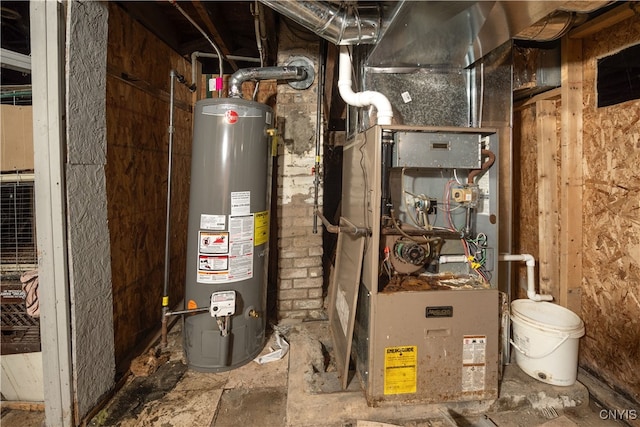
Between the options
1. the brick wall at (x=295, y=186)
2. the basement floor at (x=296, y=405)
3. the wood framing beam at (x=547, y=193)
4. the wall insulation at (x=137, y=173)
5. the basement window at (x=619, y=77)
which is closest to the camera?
the basement floor at (x=296, y=405)

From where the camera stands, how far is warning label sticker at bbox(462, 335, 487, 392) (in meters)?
1.37

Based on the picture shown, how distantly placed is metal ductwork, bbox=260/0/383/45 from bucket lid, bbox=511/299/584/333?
169 cm

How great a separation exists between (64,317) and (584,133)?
2.92m

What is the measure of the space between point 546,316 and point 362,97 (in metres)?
1.56

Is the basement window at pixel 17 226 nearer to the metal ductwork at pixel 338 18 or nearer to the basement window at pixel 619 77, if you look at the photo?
the metal ductwork at pixel 338 18

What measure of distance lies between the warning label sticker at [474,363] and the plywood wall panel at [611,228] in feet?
2.80

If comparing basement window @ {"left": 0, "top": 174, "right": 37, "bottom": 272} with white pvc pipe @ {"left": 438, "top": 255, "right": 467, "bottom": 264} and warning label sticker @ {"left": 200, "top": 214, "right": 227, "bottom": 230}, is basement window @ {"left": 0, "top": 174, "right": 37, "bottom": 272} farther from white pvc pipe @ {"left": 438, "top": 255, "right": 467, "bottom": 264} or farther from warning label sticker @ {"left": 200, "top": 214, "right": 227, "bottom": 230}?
white pvc pipe @ {"left": 438, "top": 255, "right": 467, "bottom": 264}

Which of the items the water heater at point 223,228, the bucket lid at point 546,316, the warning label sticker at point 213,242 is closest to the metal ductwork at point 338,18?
the water heater at point 223,228

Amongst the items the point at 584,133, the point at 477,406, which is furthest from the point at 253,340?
the point at 584,133

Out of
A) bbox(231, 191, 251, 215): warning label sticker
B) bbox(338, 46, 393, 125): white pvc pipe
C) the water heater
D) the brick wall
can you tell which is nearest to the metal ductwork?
bbox(338, 46, 393, 125): white pvc pipe

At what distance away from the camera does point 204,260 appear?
1.56m

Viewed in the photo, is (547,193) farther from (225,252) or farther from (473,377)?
(225,252)

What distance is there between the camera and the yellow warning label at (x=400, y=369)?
4.38 ft

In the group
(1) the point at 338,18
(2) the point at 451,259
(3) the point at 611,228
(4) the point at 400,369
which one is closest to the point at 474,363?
(4) the point at 400,369
